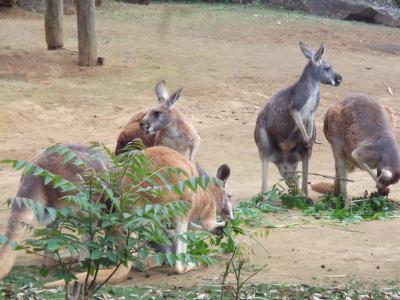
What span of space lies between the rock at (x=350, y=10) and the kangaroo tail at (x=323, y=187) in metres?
12.5

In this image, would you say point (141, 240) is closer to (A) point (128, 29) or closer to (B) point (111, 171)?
(B) point (111, 171)

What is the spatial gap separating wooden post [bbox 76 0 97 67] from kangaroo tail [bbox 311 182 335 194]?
530cm

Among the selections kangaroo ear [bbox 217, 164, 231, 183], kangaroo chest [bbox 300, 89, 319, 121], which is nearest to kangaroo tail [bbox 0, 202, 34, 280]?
kangaroo ear [bbox 217, 164, 231, 183]

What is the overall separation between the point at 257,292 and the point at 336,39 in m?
13.0

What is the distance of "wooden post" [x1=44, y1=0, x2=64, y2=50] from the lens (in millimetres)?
13312

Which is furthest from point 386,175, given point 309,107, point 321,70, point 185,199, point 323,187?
point 185,199

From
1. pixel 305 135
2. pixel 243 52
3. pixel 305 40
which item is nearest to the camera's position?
pixel 305 135

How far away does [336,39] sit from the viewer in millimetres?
17438

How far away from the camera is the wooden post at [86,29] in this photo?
41.6 ft

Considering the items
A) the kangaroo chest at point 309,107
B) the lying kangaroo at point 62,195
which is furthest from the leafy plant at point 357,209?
the lying kangaroo at point 62,195

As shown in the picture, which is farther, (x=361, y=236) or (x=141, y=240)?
(x=361, y=236)

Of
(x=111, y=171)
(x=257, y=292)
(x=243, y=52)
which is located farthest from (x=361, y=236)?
(x=243, y=52)

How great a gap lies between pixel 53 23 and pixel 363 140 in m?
7.00

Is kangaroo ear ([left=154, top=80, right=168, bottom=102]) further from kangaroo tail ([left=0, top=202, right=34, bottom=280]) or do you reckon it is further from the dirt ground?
kangaroo tail ([left=0, top=202, right=34, bottom=280])
